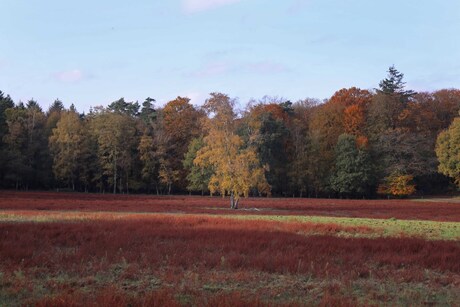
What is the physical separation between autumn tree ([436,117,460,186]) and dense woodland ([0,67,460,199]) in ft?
0.63

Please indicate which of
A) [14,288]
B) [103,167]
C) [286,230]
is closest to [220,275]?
[14,288]

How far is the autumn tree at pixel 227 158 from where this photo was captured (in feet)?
133

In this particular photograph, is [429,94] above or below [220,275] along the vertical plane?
above

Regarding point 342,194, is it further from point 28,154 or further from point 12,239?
point 12,239

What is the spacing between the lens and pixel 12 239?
1455 cm

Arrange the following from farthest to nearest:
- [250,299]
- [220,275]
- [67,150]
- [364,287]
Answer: [67,150]
[220,275]
[364,287]
[250,299]

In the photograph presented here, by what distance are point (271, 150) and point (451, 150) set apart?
1068 inches

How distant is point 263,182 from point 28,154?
1845 inches

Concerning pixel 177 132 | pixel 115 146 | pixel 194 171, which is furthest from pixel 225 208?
pixel 177 132

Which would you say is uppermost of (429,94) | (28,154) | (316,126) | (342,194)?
(429,94)

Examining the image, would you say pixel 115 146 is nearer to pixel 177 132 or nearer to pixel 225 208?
pixel 177 132

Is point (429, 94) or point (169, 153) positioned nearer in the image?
point (169, 153)

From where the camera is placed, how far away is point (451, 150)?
65562mm

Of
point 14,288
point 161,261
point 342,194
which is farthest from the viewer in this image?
point 342,194
